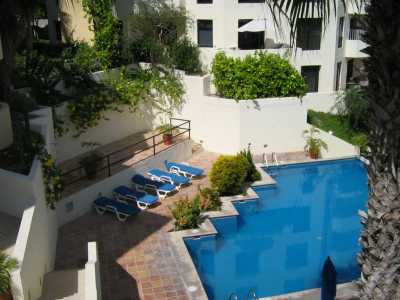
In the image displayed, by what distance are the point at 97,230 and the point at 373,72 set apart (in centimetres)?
1115

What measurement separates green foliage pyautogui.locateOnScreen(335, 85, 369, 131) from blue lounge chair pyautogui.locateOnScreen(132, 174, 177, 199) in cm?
1068

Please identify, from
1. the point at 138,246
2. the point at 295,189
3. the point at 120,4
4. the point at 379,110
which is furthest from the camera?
the point at 120,4

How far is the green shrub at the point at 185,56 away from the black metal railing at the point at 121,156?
2.99 metres

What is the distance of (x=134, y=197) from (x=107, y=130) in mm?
5236

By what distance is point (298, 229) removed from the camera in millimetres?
16688

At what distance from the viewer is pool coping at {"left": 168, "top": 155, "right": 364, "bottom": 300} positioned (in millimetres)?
12273

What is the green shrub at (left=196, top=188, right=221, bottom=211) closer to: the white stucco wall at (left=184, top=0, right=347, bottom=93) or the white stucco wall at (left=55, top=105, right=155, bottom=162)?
the white stucco wall at (left=55, top=105, right=155, bottom=162)

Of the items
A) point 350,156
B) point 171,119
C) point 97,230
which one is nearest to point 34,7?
point 97,230

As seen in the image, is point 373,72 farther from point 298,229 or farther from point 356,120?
point 356,120

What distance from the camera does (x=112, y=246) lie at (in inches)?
558

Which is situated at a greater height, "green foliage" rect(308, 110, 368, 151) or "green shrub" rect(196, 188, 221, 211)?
"green foliage" rect(308, 110, 368, 151)

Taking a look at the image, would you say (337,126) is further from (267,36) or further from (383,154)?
(383,154)

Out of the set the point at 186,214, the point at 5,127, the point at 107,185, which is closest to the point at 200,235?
the point at 186,214

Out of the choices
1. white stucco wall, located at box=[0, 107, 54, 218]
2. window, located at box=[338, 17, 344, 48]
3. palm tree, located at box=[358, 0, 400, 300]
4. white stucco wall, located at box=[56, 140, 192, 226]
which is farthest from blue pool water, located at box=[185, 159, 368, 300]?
window, located at box=[338, 17, 344, 48]
